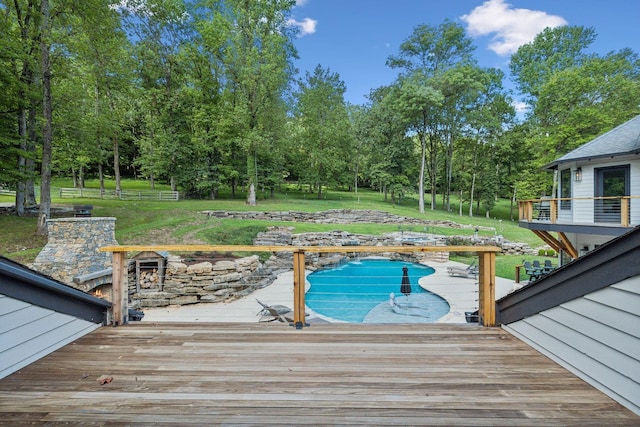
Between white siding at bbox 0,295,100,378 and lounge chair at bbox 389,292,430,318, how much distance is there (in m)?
7.02

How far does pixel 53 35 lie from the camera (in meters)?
9.51

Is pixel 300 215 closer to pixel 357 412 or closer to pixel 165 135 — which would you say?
pixel 165 135

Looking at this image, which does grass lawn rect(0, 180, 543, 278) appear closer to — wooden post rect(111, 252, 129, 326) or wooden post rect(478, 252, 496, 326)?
wooden post rect(111, 252, 129, 326)

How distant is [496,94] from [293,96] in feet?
58.3

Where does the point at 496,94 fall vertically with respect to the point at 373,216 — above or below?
above

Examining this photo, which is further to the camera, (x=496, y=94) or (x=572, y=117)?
Result: (x=496, y=94)

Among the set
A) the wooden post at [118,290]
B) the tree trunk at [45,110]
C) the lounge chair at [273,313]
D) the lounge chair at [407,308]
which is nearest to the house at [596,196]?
the lounge chair at [407,308]

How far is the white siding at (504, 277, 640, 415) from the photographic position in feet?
5.63

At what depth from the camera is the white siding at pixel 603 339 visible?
5.63 ft

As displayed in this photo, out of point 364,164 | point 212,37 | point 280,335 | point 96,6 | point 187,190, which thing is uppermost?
point 212,37

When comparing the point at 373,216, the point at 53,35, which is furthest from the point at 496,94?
the point at 53,35

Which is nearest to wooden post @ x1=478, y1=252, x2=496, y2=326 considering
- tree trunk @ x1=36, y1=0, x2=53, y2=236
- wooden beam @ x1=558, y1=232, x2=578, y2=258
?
wooden beam @ x1=558, y1=232, x2=578, y2=258

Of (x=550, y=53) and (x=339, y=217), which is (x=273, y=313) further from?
(x=550, y=53)

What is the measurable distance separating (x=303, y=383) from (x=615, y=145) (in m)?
12.0
